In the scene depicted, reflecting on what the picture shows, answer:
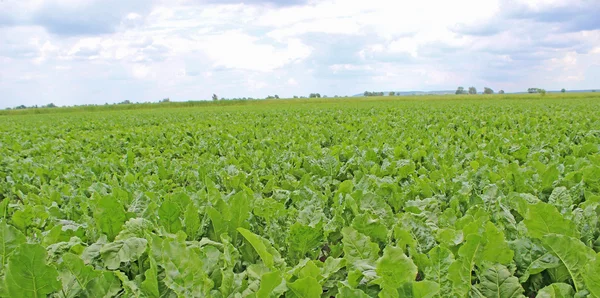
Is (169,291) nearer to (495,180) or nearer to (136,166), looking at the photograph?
(495,180)

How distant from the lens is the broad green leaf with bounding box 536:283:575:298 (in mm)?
1627

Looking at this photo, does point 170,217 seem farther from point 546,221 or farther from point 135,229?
point 546,221

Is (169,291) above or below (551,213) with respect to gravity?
below

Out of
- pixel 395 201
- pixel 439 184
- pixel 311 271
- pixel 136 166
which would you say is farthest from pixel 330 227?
pixel 136 166

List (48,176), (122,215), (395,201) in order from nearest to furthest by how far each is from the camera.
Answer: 1. (122,215)
2. (395,201)
3. (48,176)

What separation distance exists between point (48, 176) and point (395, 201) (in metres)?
4.96

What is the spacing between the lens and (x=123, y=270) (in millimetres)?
2115

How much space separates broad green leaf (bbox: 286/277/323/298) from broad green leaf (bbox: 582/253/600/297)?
105 centimetres

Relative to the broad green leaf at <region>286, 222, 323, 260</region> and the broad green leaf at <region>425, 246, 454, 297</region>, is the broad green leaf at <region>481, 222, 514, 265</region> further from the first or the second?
the broad green leaf at <region>286, 222, 323, 260</region>

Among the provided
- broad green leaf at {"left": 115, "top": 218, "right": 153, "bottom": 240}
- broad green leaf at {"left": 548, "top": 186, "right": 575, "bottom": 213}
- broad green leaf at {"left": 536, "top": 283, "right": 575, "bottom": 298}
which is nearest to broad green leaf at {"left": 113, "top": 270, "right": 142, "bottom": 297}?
broad green leaf at {"left": 115, "top": 218, "right": 153, "bottom": 240}

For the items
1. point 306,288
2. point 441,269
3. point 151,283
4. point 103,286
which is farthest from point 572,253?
point 103,286

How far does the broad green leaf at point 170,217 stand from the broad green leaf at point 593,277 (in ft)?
6.72

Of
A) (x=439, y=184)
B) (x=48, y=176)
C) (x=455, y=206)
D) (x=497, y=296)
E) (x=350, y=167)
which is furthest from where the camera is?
(x=48, y=176)

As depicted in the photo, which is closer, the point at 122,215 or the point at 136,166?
the point at 122,215
